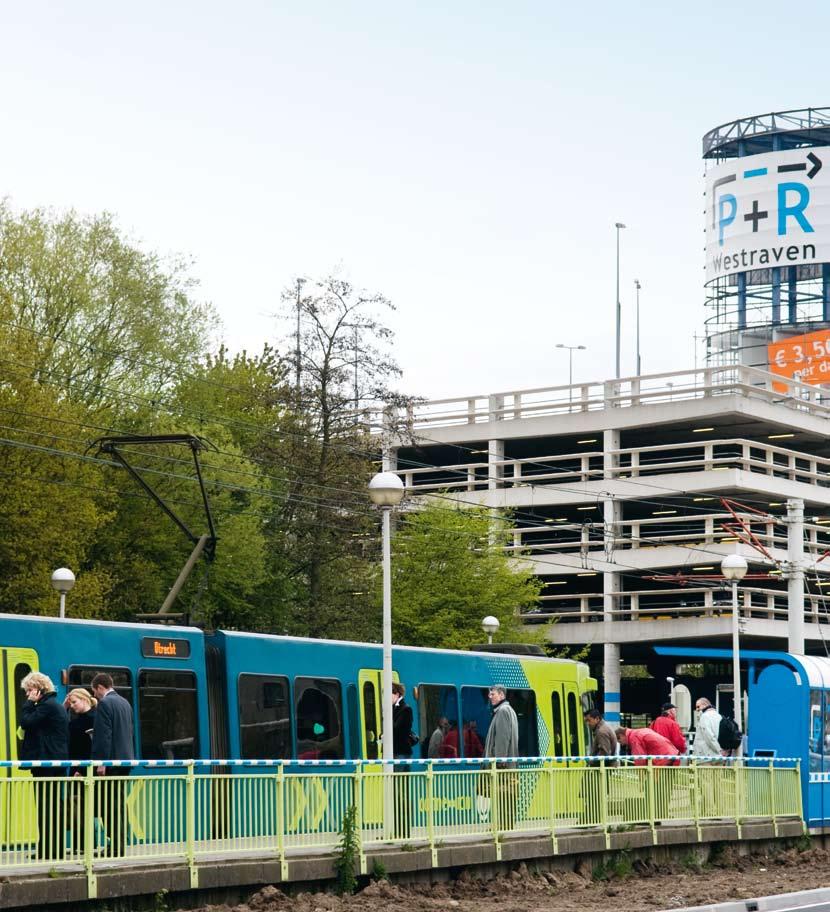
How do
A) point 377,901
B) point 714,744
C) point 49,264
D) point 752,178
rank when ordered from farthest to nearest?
point 752,178 < point 49,264 < point 714,744 < point 377,901

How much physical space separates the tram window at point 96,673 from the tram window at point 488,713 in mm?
7899

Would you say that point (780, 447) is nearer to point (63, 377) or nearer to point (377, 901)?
point (63, 377)

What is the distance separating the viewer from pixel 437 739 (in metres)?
26.1

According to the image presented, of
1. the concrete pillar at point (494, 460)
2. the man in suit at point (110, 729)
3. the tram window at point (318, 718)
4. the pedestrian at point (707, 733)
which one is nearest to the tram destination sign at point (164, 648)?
the tram window at point (318, 718)

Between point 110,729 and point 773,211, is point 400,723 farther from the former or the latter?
point 773,211

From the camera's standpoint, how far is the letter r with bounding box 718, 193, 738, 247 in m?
98.9

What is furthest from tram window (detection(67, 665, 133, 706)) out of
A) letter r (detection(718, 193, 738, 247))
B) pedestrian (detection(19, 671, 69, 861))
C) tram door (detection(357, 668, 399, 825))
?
letter r (detection(718, 193, 738, 247))

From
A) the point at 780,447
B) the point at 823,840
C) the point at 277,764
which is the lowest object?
the point at 823,840

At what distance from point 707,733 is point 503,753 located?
6.51 m

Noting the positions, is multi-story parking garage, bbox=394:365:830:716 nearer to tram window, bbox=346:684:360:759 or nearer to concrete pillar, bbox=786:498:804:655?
concrete pillar, bbox=786:498:804:655

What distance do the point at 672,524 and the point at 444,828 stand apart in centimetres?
6351

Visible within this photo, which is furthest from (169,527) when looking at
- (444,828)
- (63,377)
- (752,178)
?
(752,178)

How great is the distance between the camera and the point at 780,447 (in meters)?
84.0

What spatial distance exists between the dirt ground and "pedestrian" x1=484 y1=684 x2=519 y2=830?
0.63 meters
